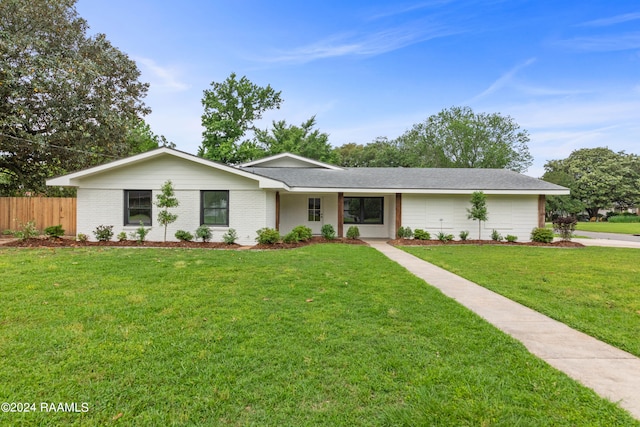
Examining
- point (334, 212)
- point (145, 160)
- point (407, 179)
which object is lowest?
point (334, 212)

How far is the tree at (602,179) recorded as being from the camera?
147 feet

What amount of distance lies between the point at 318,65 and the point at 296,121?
1558 centimetres

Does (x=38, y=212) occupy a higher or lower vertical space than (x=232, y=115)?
lower

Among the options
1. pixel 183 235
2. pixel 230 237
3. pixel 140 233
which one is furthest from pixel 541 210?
pixel 140 233

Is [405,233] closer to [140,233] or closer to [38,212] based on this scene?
[140,233]

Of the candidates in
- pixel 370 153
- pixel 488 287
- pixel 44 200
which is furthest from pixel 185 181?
pixel 370 153

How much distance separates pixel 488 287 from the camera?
5.94 m

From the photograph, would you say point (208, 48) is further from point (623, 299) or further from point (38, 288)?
point (623, 299)

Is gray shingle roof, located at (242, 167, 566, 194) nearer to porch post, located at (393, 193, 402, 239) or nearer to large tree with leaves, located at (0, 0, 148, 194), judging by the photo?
porch post, located at (393, 193, 402, 239)

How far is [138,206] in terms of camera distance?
39.4ft

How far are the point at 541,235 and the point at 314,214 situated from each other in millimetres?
10139

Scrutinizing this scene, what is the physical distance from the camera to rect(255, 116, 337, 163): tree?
99.7 feet

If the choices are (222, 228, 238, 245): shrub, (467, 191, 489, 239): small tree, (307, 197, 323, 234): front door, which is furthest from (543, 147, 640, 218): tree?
(222, 228, 238, 245): shrub

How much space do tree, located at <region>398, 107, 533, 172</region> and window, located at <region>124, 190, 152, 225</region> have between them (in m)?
34.7
